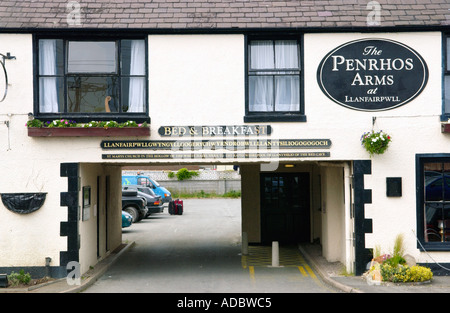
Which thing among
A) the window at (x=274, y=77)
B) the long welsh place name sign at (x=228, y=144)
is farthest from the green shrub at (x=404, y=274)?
the window at (x=274, y=77)

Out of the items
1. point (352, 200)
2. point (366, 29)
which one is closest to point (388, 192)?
point (352, 200)

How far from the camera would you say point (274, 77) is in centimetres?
1243

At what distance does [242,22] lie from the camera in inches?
480

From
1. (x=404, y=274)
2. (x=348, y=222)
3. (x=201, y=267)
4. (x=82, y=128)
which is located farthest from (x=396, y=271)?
(x=82, y=128)

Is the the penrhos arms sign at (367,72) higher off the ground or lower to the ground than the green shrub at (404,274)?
higher

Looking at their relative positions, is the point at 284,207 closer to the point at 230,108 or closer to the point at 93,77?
the point at 230,108

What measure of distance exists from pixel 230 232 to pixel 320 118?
1042cm

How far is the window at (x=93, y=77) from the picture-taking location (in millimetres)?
12195

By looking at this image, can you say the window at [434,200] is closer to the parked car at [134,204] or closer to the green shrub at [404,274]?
the green shrub at [404,274]

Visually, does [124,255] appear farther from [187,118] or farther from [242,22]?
[242,22]

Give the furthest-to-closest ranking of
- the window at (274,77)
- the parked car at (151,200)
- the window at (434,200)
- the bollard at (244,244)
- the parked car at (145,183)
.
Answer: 1. the parked car at (145,183)
2. the parked car at (151,200)
3. the bollard at (244,244)
4. the window at (274,77)
5. the window at (434,200)

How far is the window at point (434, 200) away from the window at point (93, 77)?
6.40m

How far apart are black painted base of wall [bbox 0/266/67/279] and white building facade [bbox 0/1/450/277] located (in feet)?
0.14

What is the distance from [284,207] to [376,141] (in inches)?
275
